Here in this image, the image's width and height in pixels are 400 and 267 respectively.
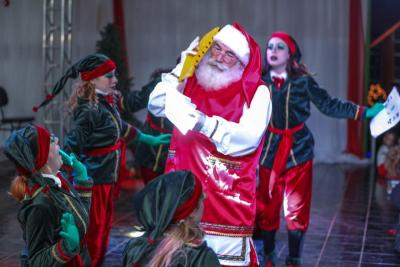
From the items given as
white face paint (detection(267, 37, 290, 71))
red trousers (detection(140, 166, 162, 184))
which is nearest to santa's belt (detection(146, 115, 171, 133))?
red trousers (detection(140, 166, 162, 184))

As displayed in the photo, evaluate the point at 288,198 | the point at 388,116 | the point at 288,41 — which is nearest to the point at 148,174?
the point at 288,198

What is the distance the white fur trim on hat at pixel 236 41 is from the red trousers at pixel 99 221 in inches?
66.9

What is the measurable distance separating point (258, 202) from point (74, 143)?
136 centimetres

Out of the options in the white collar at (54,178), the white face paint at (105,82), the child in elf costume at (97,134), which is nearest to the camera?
the white collar at (54,178)

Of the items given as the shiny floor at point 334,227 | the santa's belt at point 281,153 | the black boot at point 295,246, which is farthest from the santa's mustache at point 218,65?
the shiny floor at point 334,227

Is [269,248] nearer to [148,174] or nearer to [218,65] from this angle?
[148,174]

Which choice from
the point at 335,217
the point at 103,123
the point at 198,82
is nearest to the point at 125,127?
the point at 103,123

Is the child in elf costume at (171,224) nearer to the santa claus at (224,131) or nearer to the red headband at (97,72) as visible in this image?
the santa claus at (224,131)

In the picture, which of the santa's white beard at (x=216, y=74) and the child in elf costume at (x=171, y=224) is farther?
the santa's white beard at (x=216, y=74)

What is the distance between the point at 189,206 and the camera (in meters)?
2.59

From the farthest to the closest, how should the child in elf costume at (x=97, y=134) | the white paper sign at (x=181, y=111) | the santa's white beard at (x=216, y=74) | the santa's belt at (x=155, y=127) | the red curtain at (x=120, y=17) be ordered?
the red curtain at (x=120, y=17)
the santa's belt at (x=155, y=127)
the child in elf costume at (x=97, y=134)
the santa's white beard at (x=216, y=74)
the white paper sign at (x=181, y=111)

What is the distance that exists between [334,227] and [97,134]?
118 inches

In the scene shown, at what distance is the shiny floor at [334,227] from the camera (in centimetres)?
580

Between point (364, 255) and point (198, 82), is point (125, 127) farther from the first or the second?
point (364, 255)
